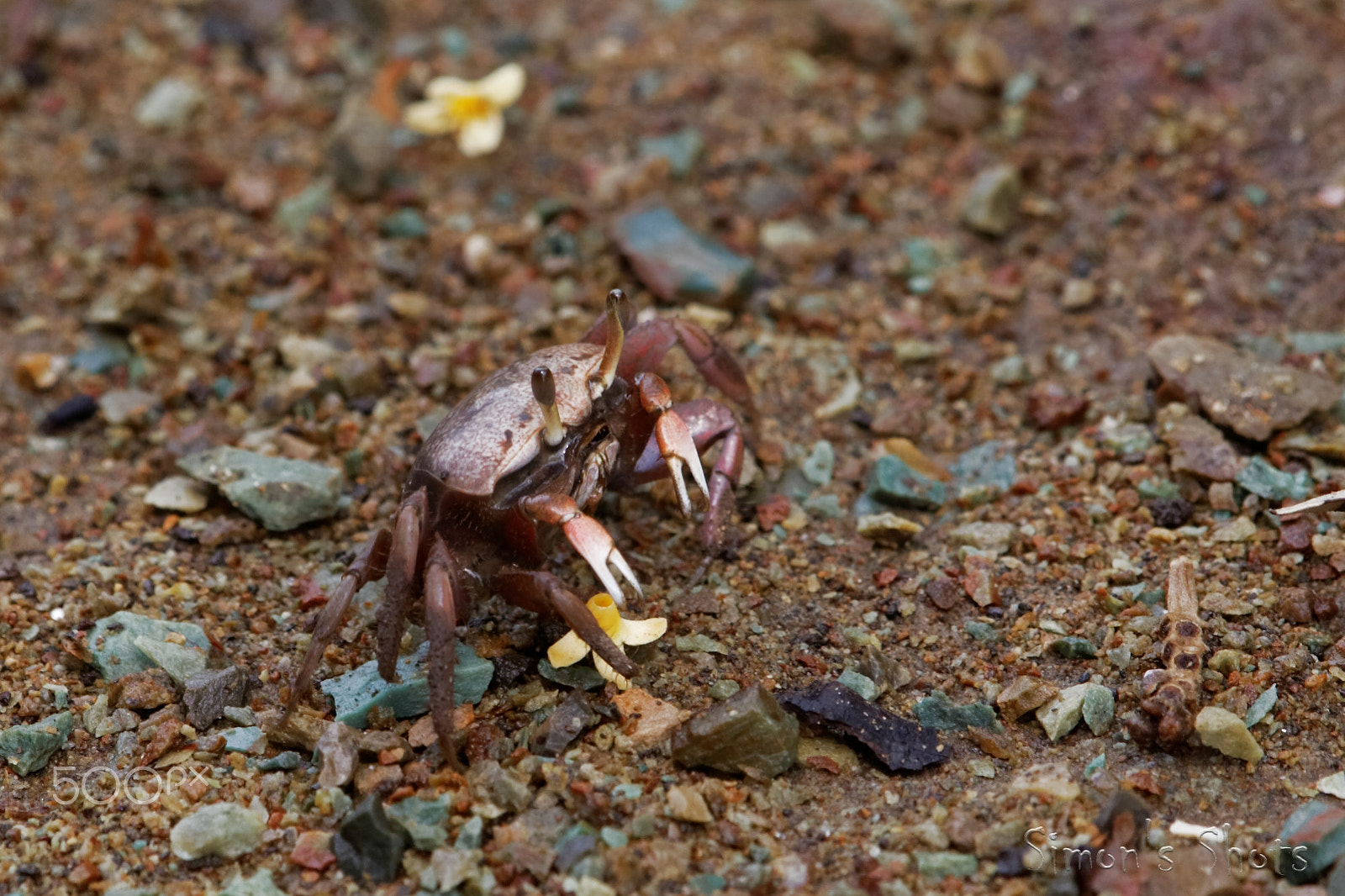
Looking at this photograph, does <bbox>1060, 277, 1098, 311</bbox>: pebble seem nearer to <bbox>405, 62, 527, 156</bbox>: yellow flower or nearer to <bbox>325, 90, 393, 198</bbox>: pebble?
<bbox>405, 62, 527, 156</bbox>: yellow flower

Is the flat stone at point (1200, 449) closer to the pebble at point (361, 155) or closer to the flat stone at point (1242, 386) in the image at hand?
the flat stone at point (1242, 386)

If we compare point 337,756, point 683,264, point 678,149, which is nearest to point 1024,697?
point 337,756

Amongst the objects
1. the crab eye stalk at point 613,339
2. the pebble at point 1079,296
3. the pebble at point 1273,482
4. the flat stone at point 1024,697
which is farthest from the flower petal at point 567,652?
the pebble at point 1079,296

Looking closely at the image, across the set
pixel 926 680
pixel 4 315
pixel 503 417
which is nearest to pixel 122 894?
pixel 503 417

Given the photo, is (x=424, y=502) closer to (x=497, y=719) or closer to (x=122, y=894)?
(x=497, y=719)

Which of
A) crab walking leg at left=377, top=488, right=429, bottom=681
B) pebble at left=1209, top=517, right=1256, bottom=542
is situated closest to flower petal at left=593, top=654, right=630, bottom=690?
crab walking leg at left=377, top=488, right=429, bottom=681

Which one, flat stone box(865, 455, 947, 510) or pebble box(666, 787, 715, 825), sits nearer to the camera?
pebble box(666, 787, 715, 825)

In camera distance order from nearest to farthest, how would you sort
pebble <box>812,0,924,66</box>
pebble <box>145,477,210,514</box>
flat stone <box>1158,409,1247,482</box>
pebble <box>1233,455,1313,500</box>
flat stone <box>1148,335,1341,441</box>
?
pebble <box>1233,455,1313,500</box> → flat stone <box>1158,409,1247,482</box> → flat stone <box>1148,335,1341,441</box> → pebble <box>145,477,210,514</box> → pebble <box>812,0,924,66</box>

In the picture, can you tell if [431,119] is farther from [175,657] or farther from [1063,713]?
[1063,713]
